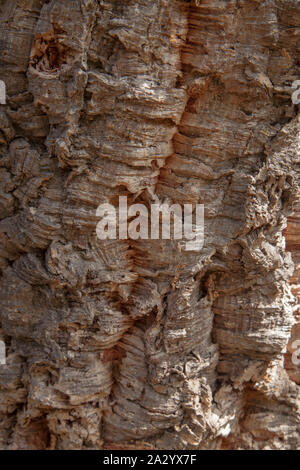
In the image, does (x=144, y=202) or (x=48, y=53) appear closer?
(x=48, y=53)

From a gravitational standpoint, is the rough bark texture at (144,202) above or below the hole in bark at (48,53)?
below

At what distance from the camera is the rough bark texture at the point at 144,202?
248 cm

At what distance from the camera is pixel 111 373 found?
3.00 metres

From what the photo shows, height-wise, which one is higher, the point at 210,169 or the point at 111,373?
the point at 210,169

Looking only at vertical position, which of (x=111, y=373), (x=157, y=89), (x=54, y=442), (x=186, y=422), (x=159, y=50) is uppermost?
(x=159, y=50)

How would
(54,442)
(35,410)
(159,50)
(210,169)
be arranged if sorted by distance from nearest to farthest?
(159,50), (210,169), (35,410), (54,442)

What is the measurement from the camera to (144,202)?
8.91 ft

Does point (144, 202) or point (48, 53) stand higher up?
point (48, 53)

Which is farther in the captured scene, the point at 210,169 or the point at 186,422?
the point at 186,422

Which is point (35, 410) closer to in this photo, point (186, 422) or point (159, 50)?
point (186, 422)

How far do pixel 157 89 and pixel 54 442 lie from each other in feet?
8.10

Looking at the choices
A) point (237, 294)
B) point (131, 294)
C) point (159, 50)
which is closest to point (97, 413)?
point (131, 294)

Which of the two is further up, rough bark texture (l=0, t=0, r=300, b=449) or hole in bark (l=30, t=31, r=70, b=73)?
hole in bark (l=30, t=31, r=70, b=73)

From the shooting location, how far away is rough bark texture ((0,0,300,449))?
248 cm
